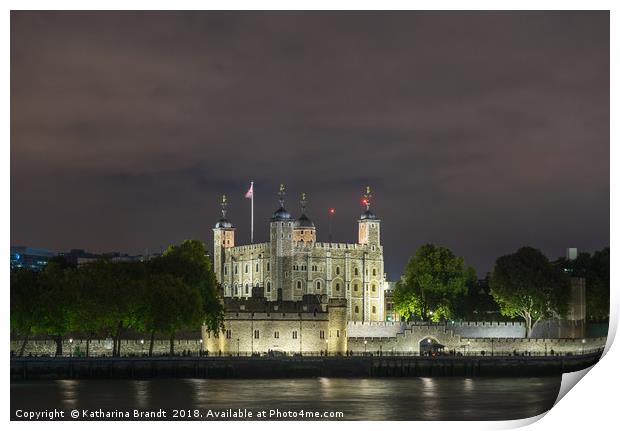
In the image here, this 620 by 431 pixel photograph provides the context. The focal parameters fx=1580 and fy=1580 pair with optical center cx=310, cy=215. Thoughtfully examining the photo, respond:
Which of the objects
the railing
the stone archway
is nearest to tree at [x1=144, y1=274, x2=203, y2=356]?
the railing

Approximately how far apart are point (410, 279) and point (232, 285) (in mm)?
14120

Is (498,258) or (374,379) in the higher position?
(498,258)

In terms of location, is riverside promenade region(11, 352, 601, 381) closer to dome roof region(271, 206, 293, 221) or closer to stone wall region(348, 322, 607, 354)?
stone wall region(348, 322, 607, 354)

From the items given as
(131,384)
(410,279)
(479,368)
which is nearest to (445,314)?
(410,279)

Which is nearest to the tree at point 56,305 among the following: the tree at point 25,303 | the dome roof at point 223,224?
the tree at point 25,303

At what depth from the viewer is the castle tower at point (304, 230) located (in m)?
85.8

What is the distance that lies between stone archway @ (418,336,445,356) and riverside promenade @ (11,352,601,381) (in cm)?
656

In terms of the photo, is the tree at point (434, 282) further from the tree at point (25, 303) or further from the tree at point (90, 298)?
the tree at point (25, 303)

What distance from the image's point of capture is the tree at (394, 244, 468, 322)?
75.6m

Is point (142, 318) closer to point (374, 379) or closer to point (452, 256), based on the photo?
point (374, 379)

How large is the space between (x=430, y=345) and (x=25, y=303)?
2053 centimetres

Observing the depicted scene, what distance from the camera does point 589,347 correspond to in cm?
6125

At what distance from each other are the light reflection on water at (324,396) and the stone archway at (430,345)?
11118 millimetres

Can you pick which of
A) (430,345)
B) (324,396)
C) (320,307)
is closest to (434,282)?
(430,345)
